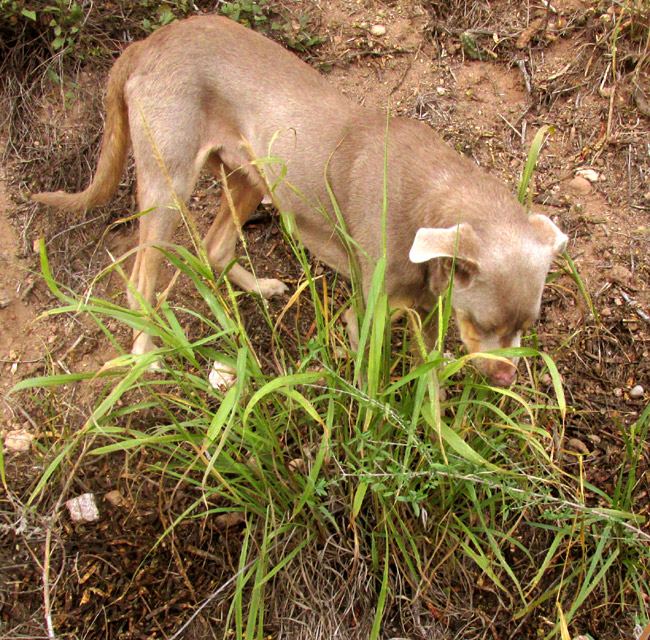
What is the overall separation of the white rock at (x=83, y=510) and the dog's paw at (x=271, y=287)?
4.95 feet

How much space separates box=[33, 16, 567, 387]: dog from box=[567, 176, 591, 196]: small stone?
134cm

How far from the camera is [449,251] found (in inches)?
97.1

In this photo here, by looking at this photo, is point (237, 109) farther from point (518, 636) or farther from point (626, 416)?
point (518, 636)

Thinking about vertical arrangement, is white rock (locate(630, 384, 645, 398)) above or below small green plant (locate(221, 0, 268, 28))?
below

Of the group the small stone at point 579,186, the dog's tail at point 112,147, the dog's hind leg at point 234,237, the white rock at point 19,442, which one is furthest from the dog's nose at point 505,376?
the white rock at point 19,442

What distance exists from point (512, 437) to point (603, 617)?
831 millimetres

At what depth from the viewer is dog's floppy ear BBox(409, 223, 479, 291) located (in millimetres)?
2424

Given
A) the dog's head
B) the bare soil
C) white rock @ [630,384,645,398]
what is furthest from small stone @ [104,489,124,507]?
white rock @ [630,384,645,398]

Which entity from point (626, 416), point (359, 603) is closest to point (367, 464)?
point (359, 603)

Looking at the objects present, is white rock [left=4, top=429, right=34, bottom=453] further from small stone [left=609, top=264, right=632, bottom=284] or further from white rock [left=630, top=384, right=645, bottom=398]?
small stone [left=609, top=264, right=632, bottom=284]

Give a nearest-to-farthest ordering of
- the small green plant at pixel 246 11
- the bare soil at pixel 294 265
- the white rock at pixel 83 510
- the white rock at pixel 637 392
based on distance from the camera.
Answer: the bare soil at pixel 294 265 → the white rock at pixel 83 510 → the white rock at pixel 637 392 → the small green plant at pixel 246 11

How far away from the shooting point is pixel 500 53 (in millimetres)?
4527

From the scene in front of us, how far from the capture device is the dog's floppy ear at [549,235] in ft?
8.89

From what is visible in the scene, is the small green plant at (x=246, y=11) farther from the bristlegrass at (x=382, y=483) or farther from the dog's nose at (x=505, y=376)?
the dog's nose at (x=505, y=376)
